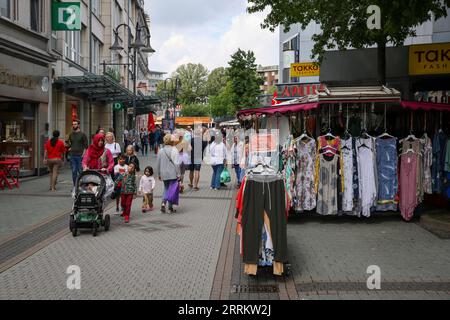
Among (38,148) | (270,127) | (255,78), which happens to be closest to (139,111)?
(255,78)

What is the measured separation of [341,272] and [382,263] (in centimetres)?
76

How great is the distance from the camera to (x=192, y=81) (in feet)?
376

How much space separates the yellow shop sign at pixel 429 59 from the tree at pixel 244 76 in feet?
125

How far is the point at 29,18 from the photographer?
1892 centimetres

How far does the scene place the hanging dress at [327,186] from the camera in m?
10.0

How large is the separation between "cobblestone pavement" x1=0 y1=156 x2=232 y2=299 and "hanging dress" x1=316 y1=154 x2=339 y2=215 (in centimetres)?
197

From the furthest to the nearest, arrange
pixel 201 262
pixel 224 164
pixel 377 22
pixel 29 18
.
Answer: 1. pixel 29 18
2. pixel 224 164
3. pixel 377 22
4. pixel 201 262

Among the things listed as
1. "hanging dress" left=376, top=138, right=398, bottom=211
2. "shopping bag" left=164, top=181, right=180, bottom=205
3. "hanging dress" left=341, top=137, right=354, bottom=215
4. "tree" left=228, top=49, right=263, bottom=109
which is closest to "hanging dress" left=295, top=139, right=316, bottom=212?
"hanging dress" left=341, top=137, right=354, bottom=215

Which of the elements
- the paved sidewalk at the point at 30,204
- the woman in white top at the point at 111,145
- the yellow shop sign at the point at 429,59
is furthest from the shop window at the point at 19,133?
the yellow shop sign at the point at 429,59

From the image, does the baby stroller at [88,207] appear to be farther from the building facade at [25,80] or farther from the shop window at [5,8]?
the shop window at [5,8]

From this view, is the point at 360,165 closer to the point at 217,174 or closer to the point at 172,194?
the point at 172,194

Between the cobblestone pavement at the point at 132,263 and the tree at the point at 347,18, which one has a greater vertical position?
the tree at the point at 347,18

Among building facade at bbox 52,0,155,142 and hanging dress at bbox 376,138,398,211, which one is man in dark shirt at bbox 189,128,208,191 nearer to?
hanging dress at bbox 376,138,398,211

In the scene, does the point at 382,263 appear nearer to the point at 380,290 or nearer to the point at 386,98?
the point at 380,290
